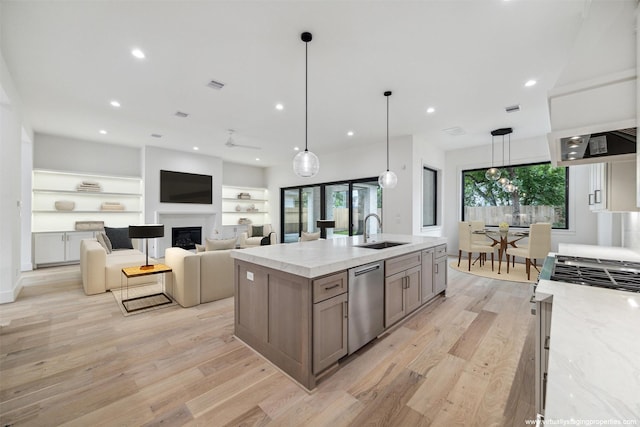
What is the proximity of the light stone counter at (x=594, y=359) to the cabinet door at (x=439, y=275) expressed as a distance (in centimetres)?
232

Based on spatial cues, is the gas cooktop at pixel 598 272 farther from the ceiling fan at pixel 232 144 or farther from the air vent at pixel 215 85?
the ceiling fan at pixel 232 144

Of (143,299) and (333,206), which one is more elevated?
(333,206)

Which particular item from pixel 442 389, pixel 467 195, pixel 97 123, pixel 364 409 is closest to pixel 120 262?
pixel 97 123

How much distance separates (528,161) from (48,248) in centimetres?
1061

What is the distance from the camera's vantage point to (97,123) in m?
5.08

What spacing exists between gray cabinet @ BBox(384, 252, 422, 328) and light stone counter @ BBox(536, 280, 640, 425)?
1.50m

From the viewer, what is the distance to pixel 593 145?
1.69 meters

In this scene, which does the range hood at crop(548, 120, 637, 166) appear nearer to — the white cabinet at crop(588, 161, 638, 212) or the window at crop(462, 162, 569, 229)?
the white cabinet at crop(588, 161, 638, 212)

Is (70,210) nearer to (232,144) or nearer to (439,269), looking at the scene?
(232,144)

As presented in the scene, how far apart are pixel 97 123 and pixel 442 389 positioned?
6764mm

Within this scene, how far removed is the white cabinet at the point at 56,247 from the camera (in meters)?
5.45

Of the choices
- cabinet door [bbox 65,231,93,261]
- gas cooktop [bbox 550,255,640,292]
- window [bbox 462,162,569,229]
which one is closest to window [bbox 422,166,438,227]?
window [bbox 462,162,569,229]

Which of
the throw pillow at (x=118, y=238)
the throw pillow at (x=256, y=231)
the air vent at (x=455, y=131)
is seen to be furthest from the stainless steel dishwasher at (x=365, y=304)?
the throw pillow at (x=256, y=231)

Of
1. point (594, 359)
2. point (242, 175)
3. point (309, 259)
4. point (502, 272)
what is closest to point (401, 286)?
point (309, 259)
